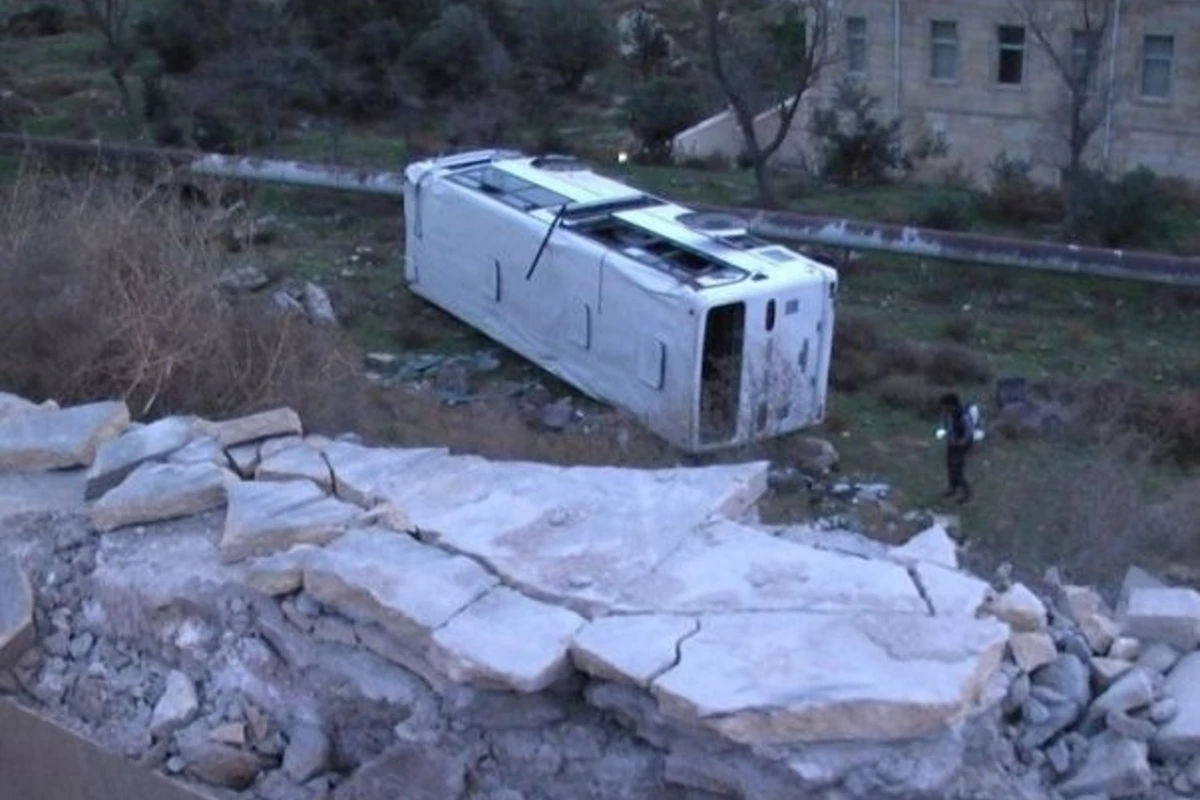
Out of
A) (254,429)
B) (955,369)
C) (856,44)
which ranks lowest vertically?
(955,369)

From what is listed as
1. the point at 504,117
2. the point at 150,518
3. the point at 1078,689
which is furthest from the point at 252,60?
the point at 1078,689

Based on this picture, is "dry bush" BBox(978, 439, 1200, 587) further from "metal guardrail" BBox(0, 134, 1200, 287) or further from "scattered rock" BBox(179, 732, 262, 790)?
"metal guardrail" BBox(0, 134, 1200, 287)

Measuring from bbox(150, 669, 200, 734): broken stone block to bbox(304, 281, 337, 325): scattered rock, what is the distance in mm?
9389

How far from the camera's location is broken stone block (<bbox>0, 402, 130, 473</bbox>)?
6.34 m

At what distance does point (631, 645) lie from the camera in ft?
15.5

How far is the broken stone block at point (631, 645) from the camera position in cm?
461

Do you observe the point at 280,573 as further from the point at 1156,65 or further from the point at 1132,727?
the point at 1156,65

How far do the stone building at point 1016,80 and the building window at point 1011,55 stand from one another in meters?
0.01

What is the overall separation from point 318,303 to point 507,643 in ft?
37.1

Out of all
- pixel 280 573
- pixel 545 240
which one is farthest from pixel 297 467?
pixel 545 240

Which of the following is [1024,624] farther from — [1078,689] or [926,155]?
[926,155]

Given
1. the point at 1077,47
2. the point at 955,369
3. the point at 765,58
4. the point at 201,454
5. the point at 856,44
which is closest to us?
the point at 201,454

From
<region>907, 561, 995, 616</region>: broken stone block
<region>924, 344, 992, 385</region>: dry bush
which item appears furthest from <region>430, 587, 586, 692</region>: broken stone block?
<region>924, 344, 992, 385</region>: dry bush

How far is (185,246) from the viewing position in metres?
9.55
